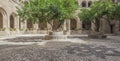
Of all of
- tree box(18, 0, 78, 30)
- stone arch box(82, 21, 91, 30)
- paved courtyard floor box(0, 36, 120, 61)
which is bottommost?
paved courtyard floor box(0, 36, 120, 61)

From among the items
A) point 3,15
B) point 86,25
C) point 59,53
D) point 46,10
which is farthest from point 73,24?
point 59,53

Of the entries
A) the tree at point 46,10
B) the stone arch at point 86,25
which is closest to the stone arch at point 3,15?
the tree at point 46,10

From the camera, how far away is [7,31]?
29047mm

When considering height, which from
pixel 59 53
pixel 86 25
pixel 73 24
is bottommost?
pixel 59 53

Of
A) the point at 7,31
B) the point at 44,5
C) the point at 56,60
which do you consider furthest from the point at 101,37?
the point at 56,60

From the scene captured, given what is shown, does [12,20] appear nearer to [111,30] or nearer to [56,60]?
[111,30]

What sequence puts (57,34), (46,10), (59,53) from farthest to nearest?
(57,34) → (46,10) → (59,53)

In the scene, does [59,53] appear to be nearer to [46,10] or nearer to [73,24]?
[46,10]

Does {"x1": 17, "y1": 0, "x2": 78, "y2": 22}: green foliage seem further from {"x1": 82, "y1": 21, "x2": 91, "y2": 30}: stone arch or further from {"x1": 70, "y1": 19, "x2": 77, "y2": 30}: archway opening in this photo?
{"x1": 82, "y1": 21, "x2": 91, "y2": 30}: stone arch

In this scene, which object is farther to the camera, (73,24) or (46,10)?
(73,24)

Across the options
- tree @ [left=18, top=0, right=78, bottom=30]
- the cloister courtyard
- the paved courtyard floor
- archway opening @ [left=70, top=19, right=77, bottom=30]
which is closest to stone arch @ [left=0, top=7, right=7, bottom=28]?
the cloister courtyard

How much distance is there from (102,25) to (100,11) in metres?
16.1

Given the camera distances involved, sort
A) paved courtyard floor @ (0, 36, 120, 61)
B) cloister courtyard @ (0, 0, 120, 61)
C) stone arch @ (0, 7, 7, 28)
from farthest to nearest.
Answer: stone arch @ (0, 7, 7, 28), cloister courtyard @ (0, 0, 120, 61), paved courtyard floor @ (0, 36, 120, 61)

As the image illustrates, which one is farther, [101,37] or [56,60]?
[101,37]
